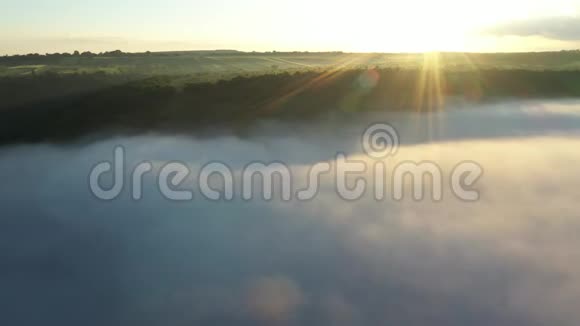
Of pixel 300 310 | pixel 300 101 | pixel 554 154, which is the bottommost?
pixel 300 310

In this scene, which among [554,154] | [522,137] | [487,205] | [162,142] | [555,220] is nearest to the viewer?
[555,220]

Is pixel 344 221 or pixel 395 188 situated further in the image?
pixel 395 188

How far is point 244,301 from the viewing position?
21719mm

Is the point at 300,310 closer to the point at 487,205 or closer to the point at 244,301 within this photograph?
the point at 244,301

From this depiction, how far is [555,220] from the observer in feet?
108

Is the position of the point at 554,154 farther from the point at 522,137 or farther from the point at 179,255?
the point at 179,255

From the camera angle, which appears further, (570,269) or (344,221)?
(344,221)

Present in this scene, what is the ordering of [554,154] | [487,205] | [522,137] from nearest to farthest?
[487,205] → [554,154] → [522,137]

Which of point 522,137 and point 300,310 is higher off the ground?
point 522,137

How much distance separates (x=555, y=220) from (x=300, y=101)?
1232 inches

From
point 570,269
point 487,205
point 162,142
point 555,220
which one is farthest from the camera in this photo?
point 162,142

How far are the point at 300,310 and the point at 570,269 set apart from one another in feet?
43.9

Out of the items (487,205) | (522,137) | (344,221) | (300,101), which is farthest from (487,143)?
(344,221)

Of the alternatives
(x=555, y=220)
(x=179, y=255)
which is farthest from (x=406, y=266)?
(x=555, y=220)
